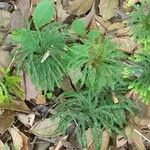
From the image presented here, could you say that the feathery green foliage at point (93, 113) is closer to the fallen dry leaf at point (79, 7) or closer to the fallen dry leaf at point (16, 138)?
the fallen dry leaf at point (16, 138)

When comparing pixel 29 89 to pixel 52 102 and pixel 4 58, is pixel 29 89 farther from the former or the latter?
pixel 4 58

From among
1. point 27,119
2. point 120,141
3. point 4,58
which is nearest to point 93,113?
point 120,141

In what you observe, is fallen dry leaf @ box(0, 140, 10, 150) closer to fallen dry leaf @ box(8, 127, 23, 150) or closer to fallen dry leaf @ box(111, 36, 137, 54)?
fallen dry leaf @ box(8, 127, 23, 150)

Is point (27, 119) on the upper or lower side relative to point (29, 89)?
lower

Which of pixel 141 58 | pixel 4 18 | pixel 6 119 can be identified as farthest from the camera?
pixel 4 18

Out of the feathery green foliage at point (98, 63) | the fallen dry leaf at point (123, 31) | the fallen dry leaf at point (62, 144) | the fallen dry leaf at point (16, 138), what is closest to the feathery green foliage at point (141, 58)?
the feathery green foliage at point (98, 63)

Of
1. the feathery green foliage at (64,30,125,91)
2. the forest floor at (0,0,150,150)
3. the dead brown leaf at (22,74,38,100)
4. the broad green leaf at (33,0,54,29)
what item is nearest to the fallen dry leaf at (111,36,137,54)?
the forest floor at (0,0,150,150)
